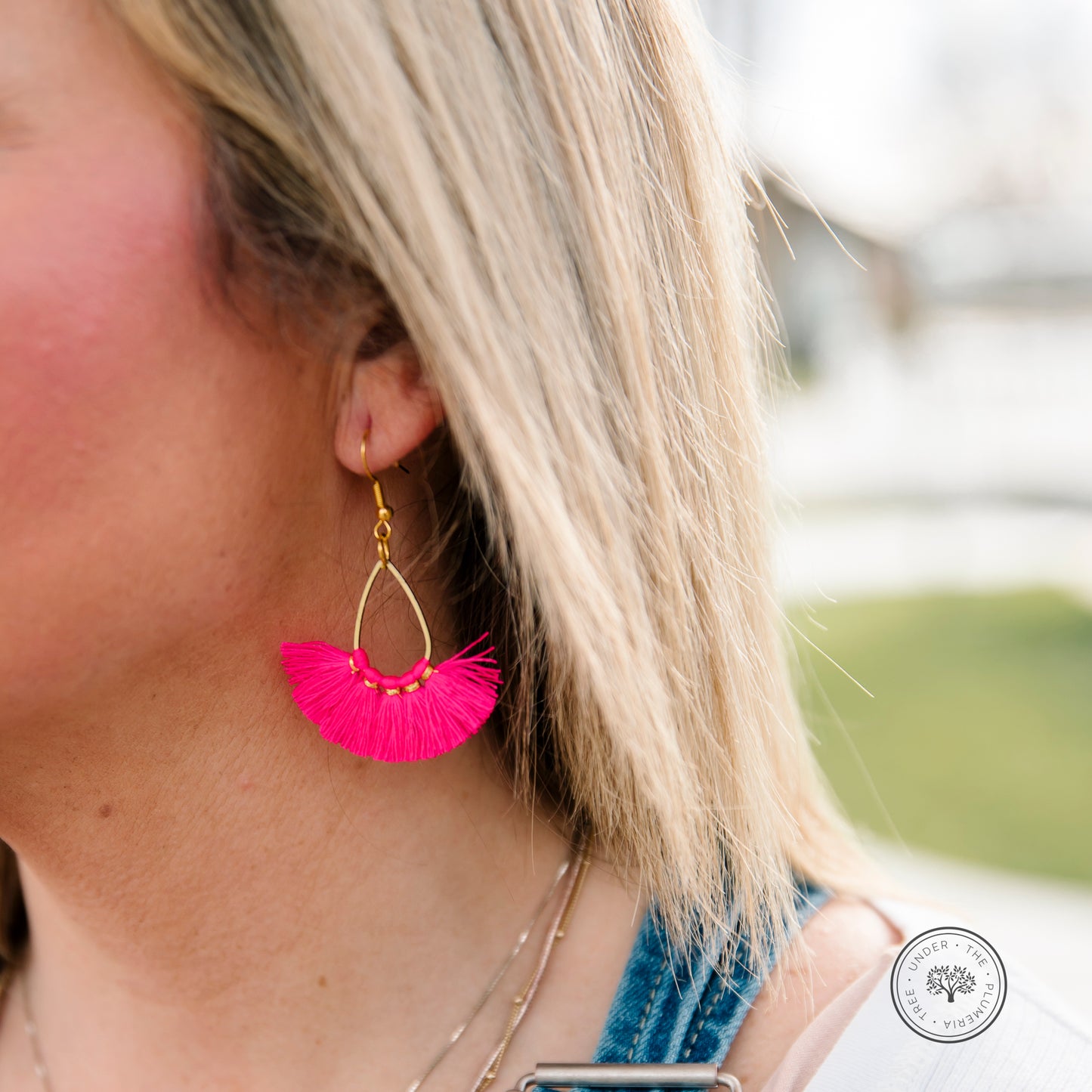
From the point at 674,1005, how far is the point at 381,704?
424 millimetres

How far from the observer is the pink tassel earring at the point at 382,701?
1009 mm

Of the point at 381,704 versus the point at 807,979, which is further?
the point at 807,979

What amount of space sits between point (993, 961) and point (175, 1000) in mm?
830

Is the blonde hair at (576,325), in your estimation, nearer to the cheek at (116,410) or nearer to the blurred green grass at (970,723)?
the cheek at (116,410)

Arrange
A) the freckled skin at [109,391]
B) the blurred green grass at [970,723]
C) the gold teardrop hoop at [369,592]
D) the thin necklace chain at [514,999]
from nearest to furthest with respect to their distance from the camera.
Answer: the freckled skin at [109,391], the gold teardrop hoop at [369,592], the thin necklace chain at [514,999], the blurred green grass at [970,723]

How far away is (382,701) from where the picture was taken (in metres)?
1.01

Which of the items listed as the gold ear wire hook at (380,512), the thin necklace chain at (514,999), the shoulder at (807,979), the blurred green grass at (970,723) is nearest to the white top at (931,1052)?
the shoulder at (807,979)

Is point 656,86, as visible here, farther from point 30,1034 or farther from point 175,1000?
point 30,1034

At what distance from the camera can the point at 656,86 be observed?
3.57ft

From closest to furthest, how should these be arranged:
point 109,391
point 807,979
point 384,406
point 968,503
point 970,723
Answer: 1. point 109,391
2. point 384,406
3. point 807,979
4. point 970,723
5. point 968,503

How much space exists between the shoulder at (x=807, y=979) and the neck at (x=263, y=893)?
24 cm

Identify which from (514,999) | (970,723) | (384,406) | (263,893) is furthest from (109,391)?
(970,723)

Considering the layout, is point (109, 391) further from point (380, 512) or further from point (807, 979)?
point (807, 979)

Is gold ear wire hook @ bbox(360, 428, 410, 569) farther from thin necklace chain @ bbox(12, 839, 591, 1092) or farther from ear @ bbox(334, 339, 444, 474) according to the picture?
thin necklace chain @ bbox(12, 839, 591, 1092)
